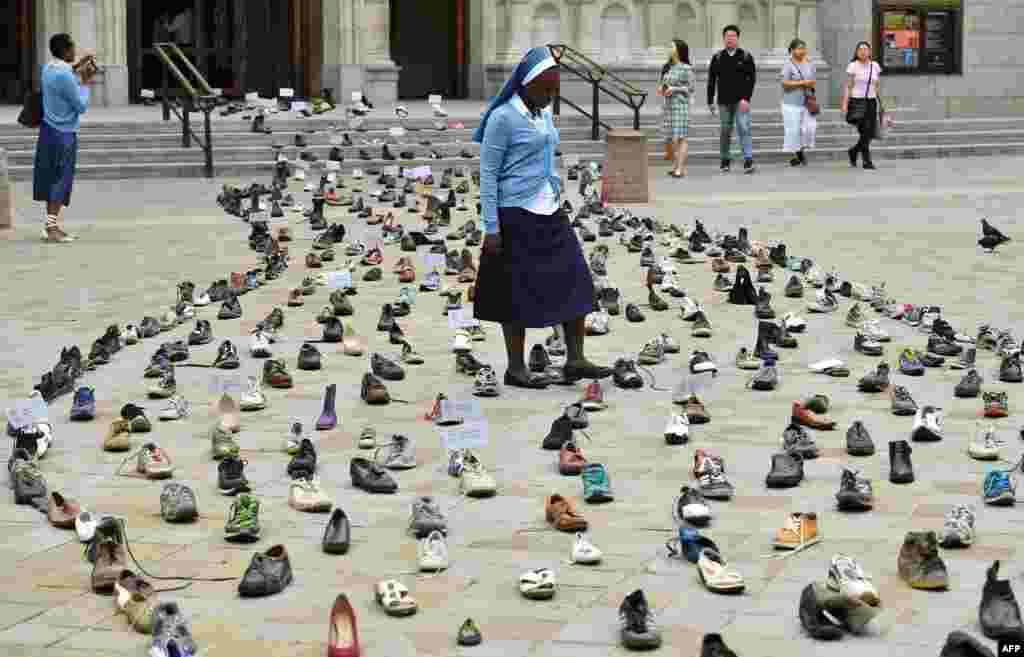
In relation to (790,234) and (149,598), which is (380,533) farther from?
(790,234)

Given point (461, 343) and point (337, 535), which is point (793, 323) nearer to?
point (461, 343)

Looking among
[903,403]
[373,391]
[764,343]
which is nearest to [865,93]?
[764,343]

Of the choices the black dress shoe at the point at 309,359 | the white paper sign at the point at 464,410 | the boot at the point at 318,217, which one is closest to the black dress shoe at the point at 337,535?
the white paper sign at the point at 464,410

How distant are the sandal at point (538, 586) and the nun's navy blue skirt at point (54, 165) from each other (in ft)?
36.6

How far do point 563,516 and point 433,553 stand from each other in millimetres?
648

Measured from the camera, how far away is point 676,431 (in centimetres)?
845

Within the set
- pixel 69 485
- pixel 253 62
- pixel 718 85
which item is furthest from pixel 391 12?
pixel 69 485

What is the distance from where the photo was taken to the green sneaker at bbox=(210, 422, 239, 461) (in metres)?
8.23

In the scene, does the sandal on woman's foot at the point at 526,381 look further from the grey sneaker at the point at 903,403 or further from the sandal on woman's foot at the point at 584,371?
the grey sneaker at the point at 903,403

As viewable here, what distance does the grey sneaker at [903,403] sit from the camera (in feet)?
29.7

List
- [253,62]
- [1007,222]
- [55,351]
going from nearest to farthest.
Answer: [55,351] → [1007,222] → [253,62]

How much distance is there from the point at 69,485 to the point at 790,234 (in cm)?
989

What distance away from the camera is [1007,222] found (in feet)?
58.6

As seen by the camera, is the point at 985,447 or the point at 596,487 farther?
the point at 985,447
